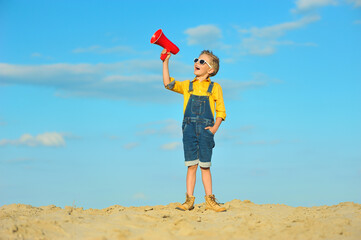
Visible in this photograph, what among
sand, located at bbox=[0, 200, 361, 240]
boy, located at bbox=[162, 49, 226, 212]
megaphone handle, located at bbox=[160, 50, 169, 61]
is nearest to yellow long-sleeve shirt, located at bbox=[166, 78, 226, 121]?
boy, located at bbox=[162, 49, 226, 212]

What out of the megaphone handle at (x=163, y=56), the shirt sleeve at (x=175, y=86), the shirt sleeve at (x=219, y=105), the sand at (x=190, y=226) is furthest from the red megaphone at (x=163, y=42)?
the sand at (x=190, y=226)

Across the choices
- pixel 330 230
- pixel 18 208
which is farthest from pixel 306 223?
pixel 18 208

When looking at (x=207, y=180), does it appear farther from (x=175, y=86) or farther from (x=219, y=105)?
(x=175, y=86)

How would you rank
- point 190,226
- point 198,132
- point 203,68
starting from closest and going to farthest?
1. point 190,226
2. point 198,132
3. point 203,68

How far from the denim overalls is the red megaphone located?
0.83 metres

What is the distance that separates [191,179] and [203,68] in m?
1.87

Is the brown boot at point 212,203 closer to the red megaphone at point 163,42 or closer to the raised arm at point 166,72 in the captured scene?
the raised arm at point 166,72

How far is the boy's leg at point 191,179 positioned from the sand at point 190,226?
0.36 meters

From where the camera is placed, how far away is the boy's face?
7219 mm

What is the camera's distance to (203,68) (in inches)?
285

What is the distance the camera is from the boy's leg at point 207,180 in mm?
7125

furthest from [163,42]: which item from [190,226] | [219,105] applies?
[190,226]

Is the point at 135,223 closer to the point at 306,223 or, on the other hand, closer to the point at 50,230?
the point at 50,230

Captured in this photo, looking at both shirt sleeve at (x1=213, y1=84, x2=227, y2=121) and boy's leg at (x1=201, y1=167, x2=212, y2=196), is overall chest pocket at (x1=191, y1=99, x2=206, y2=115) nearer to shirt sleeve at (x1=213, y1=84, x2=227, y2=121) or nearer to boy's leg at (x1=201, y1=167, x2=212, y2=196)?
shirt sleeve at (x1=213, y1=84, x2=227, y2=121)
